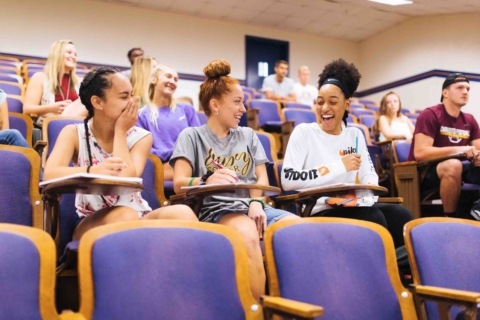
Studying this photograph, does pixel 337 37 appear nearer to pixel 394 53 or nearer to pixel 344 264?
pixel 394 53

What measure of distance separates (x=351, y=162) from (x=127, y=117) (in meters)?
0.68

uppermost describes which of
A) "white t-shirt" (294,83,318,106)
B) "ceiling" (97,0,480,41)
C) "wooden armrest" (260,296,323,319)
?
"ceiling" (97,0,480,41)

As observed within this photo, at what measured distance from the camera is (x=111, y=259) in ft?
2.97

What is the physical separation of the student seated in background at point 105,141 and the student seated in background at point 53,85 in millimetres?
979

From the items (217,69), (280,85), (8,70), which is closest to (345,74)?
(217,69)

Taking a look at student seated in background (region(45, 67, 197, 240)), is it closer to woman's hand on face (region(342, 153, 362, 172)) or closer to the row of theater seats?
the row of theater seats

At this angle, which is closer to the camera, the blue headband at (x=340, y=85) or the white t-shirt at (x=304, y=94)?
the blue headband at (x=340, y=85)

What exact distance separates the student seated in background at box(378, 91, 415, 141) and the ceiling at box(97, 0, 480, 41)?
233cm

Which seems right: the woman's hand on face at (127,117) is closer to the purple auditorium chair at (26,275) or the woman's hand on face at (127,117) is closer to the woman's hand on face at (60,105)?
the purple auditorium chair at (26,275)

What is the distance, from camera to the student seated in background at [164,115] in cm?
206

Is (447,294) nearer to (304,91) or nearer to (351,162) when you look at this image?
(351,162)

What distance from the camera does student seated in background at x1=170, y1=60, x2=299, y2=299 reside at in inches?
55.9

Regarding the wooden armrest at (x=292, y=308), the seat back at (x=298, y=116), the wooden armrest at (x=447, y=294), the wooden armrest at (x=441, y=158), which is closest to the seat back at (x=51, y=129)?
the wooden armrest at (x=292, y=308)

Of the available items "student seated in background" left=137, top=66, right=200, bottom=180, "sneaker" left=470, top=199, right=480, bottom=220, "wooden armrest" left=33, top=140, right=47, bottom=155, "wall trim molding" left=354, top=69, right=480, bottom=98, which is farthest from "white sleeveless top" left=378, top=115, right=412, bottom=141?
"wooden armrest" left=33, top=140, right=47, bottom=155
